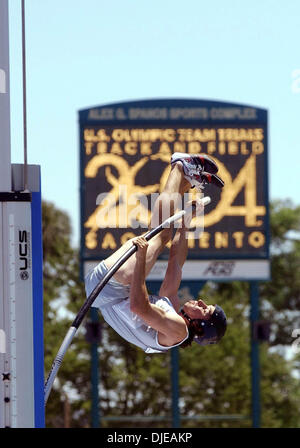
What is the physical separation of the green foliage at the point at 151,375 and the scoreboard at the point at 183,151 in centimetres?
776

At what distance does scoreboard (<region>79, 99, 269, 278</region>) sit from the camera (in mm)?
17922

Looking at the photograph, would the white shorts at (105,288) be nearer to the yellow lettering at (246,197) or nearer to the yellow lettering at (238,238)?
the yellow lettering at (246,197)

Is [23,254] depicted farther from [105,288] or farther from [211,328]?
[211,328]

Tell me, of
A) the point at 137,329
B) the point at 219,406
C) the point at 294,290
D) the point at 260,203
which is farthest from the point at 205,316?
the point at 294,290

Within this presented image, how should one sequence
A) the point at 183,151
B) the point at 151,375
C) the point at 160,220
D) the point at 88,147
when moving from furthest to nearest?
the point at 151,375 → the point at 183,151 → the point at 88,147 → the point at 160,220

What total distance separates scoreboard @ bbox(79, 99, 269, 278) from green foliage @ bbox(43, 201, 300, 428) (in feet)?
25.5

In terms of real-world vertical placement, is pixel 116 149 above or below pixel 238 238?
above

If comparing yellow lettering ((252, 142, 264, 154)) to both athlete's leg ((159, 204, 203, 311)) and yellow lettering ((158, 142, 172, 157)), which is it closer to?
yellow lettering ((158, 142, 172, 157))

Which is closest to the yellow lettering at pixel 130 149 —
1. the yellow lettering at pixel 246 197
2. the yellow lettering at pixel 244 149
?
the yellow lettering at pixel 246 197

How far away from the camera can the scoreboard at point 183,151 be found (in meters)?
17.9

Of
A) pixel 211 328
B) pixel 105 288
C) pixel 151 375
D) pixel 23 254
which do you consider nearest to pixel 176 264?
pixel 211 328

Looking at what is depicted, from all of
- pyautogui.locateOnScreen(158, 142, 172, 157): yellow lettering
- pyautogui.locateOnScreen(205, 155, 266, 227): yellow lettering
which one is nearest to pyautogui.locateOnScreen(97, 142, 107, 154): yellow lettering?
pyautogui.locateOnScreen(158, 142, 172, 157): yellow lettering

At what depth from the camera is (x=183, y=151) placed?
18203 mm

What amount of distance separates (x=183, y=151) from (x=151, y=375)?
381 inches
